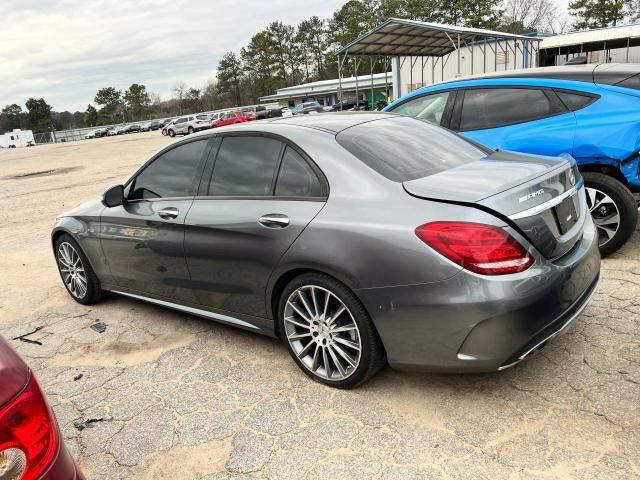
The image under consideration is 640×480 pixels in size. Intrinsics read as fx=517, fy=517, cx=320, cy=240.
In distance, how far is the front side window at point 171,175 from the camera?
151 inches

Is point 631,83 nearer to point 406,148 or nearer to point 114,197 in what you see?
point 406,148

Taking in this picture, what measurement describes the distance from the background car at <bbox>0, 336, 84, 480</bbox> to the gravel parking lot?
1113 mm

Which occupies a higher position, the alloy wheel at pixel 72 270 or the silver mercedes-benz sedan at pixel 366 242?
the silver mercedes-benz sedan at pixel 366 242

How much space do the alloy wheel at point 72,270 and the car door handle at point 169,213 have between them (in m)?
1.45

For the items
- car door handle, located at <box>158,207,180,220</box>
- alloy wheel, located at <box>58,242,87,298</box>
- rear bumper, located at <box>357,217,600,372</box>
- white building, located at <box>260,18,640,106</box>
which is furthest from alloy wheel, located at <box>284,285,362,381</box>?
white building, located at <box>260,18,640,106</box>

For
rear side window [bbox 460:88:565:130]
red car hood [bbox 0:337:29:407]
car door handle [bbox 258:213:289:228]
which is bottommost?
red car hood [bbox 0:337:29:407]

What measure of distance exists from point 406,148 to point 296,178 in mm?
722

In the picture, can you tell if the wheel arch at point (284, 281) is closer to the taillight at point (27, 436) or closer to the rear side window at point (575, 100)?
the taillight at point (27, 436)

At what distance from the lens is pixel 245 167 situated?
11.5 ft

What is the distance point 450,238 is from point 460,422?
0.99m

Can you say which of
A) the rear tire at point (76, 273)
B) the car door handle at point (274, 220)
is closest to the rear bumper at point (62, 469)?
the car door handle at point (274, 220)

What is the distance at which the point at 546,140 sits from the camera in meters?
4.75

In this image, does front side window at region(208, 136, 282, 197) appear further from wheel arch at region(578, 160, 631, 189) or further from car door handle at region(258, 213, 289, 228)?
wheel arch at region(578, 160, 631, 189)

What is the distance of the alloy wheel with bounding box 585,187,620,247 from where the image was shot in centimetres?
451
